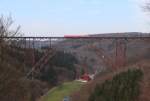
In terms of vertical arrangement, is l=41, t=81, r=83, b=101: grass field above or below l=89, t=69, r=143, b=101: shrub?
below

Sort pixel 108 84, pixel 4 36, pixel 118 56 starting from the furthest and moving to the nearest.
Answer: pixel 118 56, pixel 4 36, pixel 108 84

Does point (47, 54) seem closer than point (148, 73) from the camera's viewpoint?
No

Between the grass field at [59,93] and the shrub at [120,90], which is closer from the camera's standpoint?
the shrub at [120,90]

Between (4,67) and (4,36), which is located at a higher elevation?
(4,36)

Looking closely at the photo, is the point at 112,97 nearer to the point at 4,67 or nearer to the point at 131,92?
the point at 131,92

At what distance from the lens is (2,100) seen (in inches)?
590

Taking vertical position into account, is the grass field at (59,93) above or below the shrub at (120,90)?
below

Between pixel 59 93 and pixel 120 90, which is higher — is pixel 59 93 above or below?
below

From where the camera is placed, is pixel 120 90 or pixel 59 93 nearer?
pixel 120 90

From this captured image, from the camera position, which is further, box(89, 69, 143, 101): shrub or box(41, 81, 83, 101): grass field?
box(41, 81, 83, 101): grass field

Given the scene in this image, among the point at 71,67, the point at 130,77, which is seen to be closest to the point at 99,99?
the point at 130,77

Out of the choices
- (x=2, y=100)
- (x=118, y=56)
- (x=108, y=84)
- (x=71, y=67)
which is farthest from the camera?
(x=71, y=67)

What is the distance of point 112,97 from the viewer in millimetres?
12008

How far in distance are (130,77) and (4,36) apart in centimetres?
541
